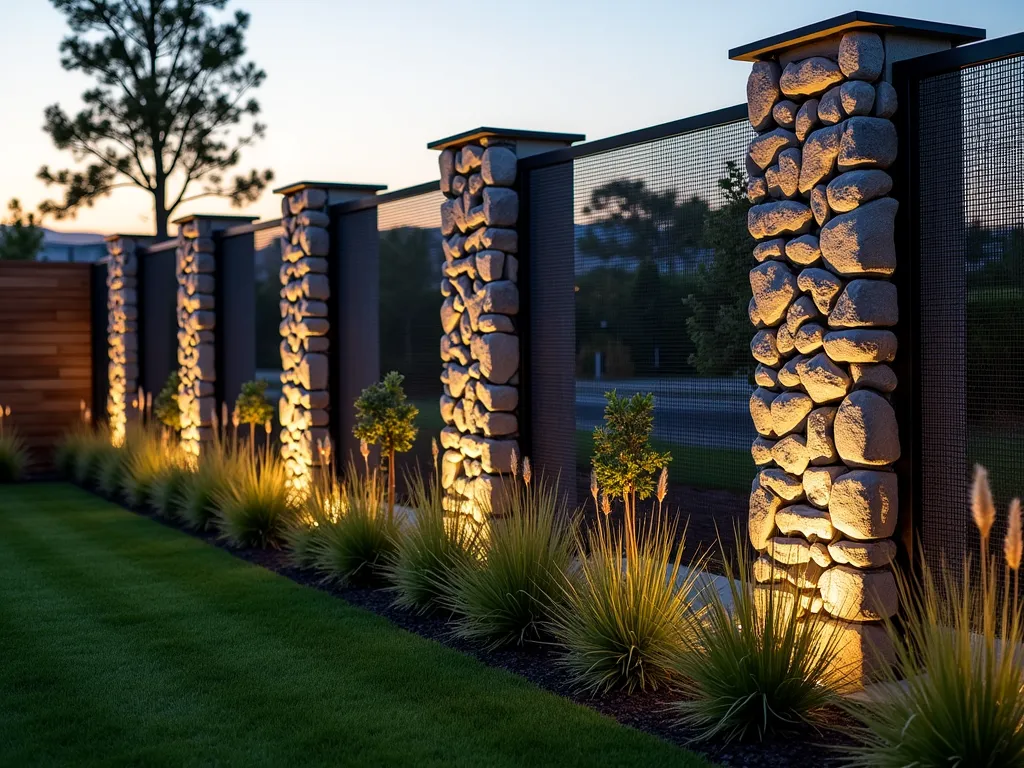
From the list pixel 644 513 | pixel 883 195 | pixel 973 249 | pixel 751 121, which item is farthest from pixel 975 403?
pixel 644 513

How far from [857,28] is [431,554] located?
3666 mm

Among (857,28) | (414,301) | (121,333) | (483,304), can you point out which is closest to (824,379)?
(857,28)

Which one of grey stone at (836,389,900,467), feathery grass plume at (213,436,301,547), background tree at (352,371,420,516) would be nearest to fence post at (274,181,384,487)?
feathery grass plume at (213,436,301,547)

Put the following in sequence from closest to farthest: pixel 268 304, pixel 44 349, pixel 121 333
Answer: pixel 268 304 < pixel 121 333 < pixel 44 349

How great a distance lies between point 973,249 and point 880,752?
2.18 meters

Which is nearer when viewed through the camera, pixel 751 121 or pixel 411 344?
pixel 751 121

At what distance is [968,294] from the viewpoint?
495 centimetres

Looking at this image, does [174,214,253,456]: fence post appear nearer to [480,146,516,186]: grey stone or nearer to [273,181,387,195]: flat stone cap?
[273,181,387,195]: flat stone cap

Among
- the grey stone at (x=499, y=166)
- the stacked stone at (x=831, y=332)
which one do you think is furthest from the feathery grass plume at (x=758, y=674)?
the grey stone at (x=499, y=166)

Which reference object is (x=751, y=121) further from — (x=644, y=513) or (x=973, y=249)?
(x=644, y=513)

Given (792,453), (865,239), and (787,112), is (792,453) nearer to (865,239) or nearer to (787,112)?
(865,239)

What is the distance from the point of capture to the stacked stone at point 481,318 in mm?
7695

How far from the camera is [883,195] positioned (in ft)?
16.3

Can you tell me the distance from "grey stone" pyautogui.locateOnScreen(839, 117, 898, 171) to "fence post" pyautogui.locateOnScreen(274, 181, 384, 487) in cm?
597
